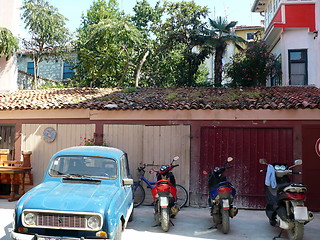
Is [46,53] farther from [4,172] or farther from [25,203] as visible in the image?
[25,203]

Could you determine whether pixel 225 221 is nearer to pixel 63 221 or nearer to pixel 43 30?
pixel 63 221

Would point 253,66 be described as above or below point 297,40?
below

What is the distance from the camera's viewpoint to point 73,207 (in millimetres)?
4793

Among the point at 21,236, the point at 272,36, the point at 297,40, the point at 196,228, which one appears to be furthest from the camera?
the point at 272,36

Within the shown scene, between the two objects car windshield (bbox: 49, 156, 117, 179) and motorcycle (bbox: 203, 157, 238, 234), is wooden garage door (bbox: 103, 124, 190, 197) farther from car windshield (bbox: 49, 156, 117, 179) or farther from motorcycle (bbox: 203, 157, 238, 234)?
car windshield (bbox: 49, 156, 117, 179)

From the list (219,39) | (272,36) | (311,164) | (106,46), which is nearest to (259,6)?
(219,39)

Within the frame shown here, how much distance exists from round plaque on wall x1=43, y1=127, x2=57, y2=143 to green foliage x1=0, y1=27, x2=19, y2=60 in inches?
314

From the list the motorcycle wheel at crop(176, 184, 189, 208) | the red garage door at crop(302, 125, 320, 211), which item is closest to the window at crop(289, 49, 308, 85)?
the red garage door at crop(302, 125, 320, 211)

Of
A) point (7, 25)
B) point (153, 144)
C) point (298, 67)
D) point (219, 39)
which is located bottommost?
point (153, 144)

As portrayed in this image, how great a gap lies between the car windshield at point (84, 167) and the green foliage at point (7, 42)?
1249 cm

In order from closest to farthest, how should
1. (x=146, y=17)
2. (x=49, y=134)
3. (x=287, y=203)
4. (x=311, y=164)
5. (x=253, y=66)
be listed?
(x=287, y=203), (x=311, y=164), (x=49, y=134), (x=253, y=66), (x=146, y=17)

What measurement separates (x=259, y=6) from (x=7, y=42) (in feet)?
46.2

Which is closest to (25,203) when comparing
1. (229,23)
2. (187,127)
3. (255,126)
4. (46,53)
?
(187,127)

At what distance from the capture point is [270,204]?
23.4 ft
